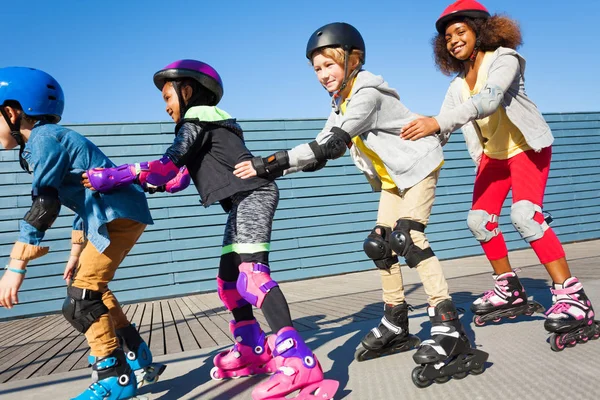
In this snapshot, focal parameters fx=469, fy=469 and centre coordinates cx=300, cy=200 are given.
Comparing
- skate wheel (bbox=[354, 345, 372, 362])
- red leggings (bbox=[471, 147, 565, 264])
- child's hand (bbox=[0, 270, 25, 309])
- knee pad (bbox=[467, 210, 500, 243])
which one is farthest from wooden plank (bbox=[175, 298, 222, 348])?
red leggings (bbox=[471, 147, 565, 264])

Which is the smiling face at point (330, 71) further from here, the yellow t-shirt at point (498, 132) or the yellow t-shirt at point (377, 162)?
the yellow t-shirt at point (498, 132)

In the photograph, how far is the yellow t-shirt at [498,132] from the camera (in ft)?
9.18

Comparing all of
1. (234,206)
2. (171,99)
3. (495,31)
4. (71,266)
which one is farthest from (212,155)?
(495,31)

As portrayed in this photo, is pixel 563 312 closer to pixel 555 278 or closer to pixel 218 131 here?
pixel 555 278

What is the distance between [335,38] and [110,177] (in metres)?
1.29

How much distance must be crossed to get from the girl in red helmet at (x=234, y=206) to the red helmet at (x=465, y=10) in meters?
1.40

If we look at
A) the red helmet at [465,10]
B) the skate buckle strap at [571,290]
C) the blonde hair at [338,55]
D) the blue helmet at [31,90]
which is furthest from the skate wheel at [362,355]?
the blue helmet at [31,90]

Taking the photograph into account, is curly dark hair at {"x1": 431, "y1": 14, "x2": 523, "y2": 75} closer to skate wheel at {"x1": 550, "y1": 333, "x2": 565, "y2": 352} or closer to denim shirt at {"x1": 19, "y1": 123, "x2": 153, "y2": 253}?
skate wheel at {"x1": 550, "y1": 333, "x2": 565, "y2": 352}

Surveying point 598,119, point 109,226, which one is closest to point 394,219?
point 109,226

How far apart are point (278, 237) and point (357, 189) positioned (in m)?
1.87

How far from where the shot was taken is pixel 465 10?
2.72m

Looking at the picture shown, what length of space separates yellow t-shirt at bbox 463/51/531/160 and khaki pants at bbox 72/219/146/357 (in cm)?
214

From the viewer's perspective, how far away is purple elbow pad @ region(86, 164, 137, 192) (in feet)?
7.14

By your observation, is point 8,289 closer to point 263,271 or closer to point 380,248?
point 263,271
